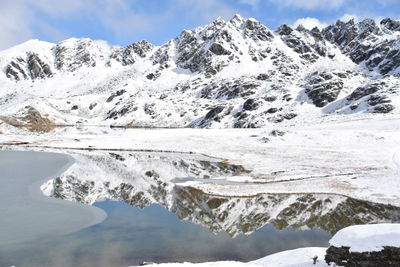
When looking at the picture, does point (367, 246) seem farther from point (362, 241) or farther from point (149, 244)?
point (149, 244)

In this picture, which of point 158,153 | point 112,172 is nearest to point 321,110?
point 158,153

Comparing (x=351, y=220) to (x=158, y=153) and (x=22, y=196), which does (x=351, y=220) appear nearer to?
(x=22, y=196)

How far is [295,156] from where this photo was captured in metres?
52.3

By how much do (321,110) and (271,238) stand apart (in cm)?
13724

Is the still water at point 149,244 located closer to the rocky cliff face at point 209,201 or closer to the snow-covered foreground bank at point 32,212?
the snow-covered foreground bank at point 32,212

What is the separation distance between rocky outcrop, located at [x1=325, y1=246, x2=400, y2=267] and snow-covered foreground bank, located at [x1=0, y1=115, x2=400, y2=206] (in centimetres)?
1755

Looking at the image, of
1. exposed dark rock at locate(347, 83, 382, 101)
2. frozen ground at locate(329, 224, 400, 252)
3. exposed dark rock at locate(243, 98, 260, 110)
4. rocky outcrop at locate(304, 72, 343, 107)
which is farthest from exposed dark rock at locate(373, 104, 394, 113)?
frozen ground at locate(329, 224, 400, 252)

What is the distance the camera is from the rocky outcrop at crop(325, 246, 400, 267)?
11.7m

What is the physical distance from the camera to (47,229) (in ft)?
72.2

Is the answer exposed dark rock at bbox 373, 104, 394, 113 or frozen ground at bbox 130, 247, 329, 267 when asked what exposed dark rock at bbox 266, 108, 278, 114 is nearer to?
exposed dark rock at bbox 373, 104, 394, 113

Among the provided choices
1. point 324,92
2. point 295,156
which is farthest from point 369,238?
point 324,92

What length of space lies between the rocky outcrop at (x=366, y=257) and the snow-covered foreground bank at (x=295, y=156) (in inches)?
691

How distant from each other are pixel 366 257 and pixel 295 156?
41288mm

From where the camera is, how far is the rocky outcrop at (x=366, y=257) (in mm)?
11659
